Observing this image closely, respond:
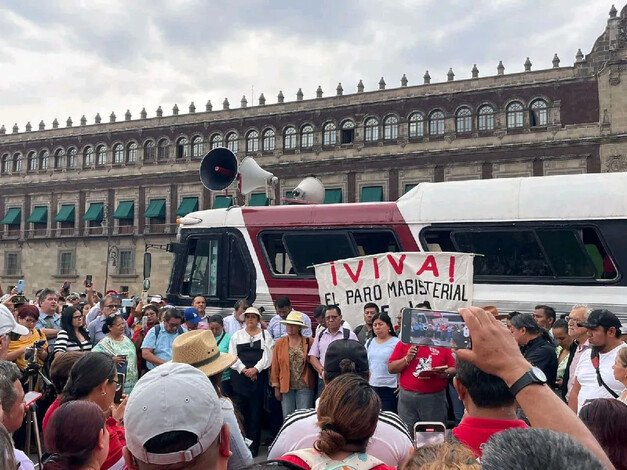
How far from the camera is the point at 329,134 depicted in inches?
1544

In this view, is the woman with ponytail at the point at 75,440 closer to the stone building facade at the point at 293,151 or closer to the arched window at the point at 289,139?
the stone building facade at the point at 293,151

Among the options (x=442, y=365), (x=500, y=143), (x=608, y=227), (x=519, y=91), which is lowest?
(x=442, y=365)

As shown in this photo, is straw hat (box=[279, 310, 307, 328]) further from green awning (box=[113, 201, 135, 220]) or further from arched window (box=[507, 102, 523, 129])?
green awning (box=[113, 201, 135, 220])

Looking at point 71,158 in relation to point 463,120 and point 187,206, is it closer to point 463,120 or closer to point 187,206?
point 187,206

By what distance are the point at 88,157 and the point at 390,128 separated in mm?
24285

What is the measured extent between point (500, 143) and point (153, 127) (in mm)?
24950

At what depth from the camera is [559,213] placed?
827 cm

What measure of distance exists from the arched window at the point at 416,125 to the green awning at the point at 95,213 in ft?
78.4

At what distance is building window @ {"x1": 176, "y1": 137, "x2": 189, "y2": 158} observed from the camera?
43.6 meters

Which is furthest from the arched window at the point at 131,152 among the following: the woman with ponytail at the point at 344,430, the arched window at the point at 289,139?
the woman with ponytail at the point at 344,430

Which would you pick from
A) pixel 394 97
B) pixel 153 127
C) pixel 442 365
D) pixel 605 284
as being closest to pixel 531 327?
pixel 442 365

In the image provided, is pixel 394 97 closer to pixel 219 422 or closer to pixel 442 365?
pixel 442 365

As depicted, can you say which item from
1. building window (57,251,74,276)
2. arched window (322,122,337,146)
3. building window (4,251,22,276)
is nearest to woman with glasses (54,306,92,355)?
arched window (322,122,337,146)

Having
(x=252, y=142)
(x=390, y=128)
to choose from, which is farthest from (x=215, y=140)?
(x=390, y=128)
